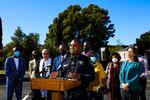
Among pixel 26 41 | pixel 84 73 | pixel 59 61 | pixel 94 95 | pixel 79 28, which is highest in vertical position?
pixel 79 28

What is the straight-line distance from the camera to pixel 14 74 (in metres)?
13.3

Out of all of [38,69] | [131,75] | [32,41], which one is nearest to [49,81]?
[131,75]

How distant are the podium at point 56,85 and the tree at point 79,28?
7690 cm

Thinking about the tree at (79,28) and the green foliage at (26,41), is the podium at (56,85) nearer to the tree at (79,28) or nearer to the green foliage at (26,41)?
the green foliage at (26,41)

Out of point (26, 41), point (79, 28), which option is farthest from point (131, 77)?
point (79, 28)

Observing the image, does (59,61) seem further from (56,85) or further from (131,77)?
(56,85)

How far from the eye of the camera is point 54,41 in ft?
287

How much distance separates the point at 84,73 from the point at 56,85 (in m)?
0.49

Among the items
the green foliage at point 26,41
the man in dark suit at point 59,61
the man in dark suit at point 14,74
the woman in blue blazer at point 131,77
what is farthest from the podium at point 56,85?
the green foliage at point 26,41

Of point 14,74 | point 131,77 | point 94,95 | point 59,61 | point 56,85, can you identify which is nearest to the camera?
point 56,85

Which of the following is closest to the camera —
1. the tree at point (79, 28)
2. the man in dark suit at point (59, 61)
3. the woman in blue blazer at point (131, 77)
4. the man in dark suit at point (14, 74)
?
the man in dark suit at point (59, 61)

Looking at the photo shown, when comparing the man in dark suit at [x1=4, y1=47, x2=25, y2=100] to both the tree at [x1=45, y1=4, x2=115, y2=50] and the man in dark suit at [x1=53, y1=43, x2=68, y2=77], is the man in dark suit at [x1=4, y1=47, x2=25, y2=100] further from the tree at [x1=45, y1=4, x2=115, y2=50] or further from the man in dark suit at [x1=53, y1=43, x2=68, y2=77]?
the tree at [x1=45, y1=4, x2=115, y2=50]

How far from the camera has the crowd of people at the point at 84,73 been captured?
7.53 metres

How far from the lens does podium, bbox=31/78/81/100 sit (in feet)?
23.9
